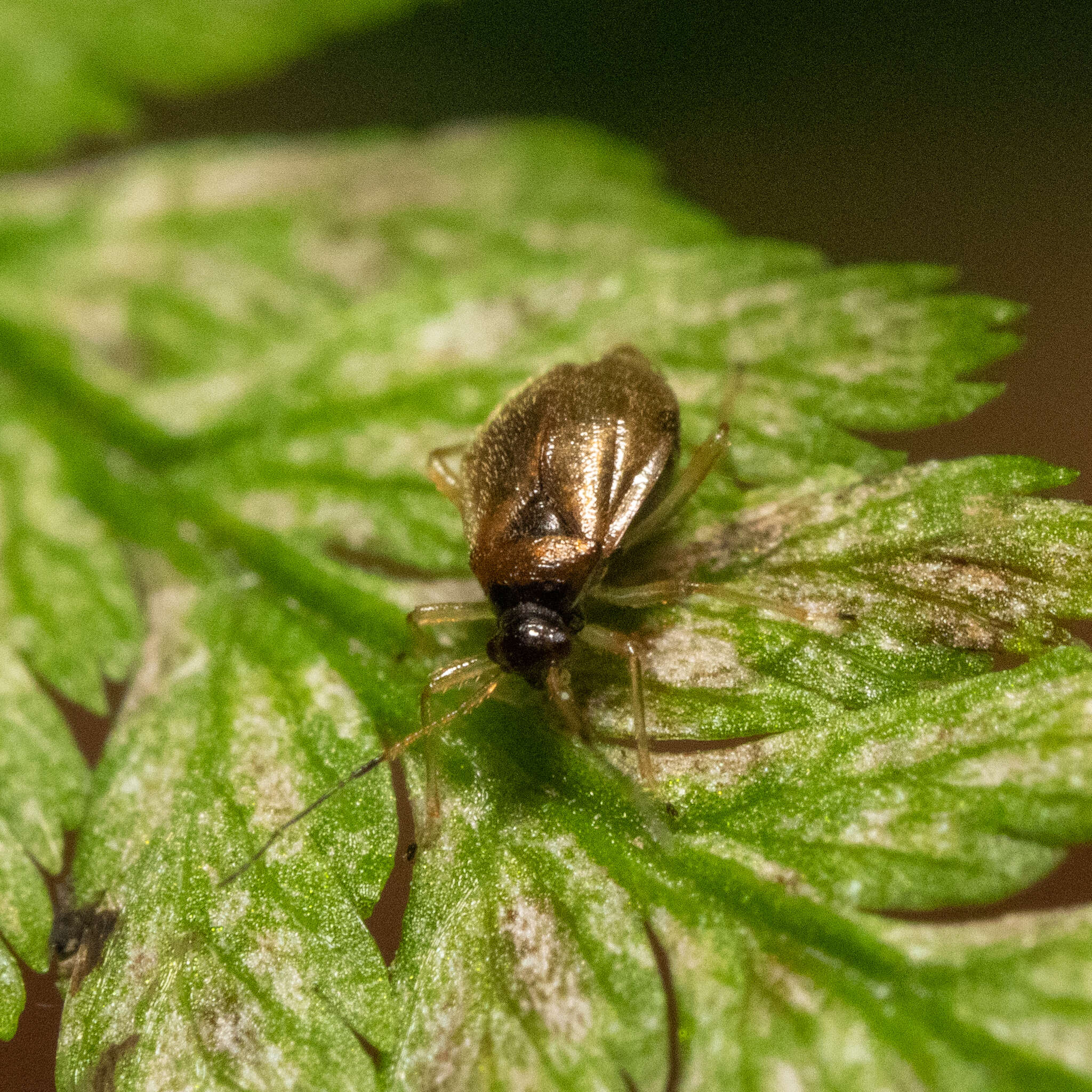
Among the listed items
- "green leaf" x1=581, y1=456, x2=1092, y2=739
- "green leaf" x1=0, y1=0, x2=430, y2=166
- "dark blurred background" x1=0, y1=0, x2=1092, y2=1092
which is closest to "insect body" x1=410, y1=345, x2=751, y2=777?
"green leaf" x1=581, y1=456, x2=1092, y2=739

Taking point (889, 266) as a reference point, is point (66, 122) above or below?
above

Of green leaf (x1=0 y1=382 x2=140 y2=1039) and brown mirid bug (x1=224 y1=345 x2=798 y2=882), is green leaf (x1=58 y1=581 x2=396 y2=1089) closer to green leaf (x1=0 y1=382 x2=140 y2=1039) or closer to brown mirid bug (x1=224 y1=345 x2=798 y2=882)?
green leaf (x1=0 y1=382 x2=140 y2=1039)

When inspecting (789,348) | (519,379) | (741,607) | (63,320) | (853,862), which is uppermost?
(63,320)

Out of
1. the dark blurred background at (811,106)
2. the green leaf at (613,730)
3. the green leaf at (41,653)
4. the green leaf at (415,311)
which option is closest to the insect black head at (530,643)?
the green leaf at (613,730)

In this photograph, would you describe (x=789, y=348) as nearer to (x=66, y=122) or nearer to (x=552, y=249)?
(x=552, y=249)

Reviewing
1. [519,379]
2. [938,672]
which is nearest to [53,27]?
[519,379]

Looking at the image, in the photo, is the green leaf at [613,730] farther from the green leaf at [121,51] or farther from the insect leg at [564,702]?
the green leaf at [121,51]

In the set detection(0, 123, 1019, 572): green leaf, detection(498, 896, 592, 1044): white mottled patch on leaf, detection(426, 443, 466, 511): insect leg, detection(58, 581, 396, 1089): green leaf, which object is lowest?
detection(498, 896, 592, 1044): white mottled patch on leaf

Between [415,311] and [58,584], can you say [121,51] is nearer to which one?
[415,311]
